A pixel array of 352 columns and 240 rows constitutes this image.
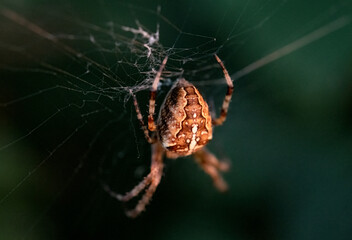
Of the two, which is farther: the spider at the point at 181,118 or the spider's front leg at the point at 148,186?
the spider's front leg at the point at 148,186

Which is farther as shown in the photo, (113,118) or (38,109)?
(113,118)

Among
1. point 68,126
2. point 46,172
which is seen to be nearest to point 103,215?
point 46,172

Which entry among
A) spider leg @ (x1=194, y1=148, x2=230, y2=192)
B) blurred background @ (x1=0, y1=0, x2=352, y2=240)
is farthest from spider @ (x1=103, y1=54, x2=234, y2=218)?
spider leg @ (x1=194, y1=148, x2=230, y2=192)

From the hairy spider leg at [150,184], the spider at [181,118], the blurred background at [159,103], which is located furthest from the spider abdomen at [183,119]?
the hairy spider leg at [150,184]


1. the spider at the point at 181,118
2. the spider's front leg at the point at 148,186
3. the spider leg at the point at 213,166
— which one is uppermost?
the spider leg at the point at 213,166

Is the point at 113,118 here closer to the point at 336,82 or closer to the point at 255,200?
the point at 255,200

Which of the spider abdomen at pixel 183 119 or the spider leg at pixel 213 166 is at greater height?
the spider leg at pixel 213 166

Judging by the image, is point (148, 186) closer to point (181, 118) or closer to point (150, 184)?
point (150, 184)

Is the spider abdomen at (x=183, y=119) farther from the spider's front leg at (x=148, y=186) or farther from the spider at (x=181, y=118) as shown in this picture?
the spider's front leg at (x=148, y=186)
